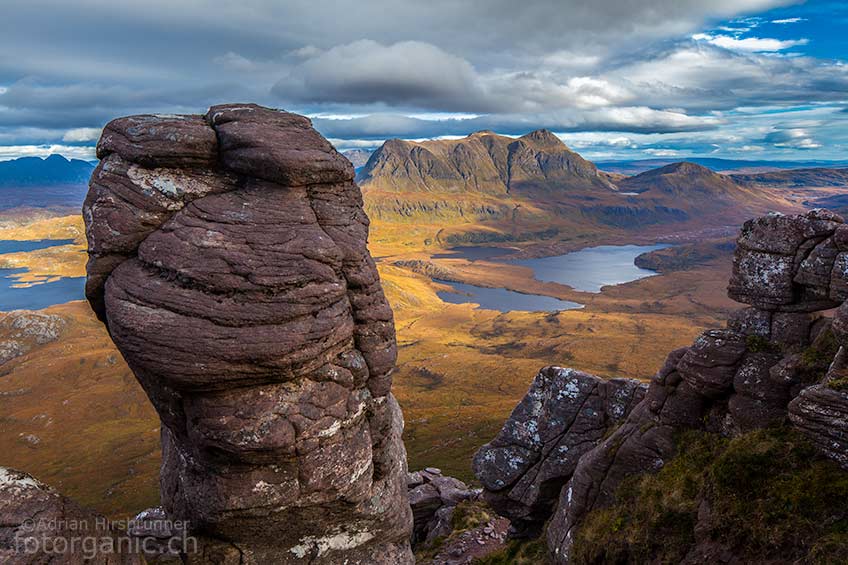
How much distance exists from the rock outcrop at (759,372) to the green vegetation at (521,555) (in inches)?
56.4

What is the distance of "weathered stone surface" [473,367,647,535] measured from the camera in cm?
3266

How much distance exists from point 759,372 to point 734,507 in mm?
7257

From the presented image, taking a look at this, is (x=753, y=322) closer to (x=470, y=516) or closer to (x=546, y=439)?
(x=546, y=439)

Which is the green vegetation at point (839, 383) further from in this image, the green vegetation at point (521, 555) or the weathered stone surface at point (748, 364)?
the green vegetation at point (521, 555)

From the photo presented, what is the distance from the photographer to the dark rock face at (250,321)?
65.8ft

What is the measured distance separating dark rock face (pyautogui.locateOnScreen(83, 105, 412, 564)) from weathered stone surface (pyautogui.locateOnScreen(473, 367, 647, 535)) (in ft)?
39.7

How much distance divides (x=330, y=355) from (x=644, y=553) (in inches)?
660

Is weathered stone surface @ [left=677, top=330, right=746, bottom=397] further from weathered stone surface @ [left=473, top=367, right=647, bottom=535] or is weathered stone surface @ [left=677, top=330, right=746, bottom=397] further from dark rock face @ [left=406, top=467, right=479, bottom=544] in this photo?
dark rock face @ [left=406, top=467, right=479, bottom=544]

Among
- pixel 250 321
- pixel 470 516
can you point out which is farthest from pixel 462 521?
pixel 250 321

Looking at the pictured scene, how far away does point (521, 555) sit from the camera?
31.4 meters

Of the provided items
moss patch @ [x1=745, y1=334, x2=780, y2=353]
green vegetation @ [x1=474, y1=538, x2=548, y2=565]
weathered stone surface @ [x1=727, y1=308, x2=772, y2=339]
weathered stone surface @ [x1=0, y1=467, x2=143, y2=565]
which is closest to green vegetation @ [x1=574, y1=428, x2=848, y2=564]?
moss patch @ [x1=745, y1=334, x2=780, y2=353]

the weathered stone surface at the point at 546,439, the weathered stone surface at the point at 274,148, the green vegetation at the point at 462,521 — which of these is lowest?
the green vegetation at the point at 462,521

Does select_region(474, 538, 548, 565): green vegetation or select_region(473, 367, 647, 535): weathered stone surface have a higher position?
select_region(473, 367, 647, 535): weathered stone surface

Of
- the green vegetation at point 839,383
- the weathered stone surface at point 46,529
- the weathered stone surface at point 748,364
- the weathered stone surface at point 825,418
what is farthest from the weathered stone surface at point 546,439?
the weathered stone surface at point 46,529
